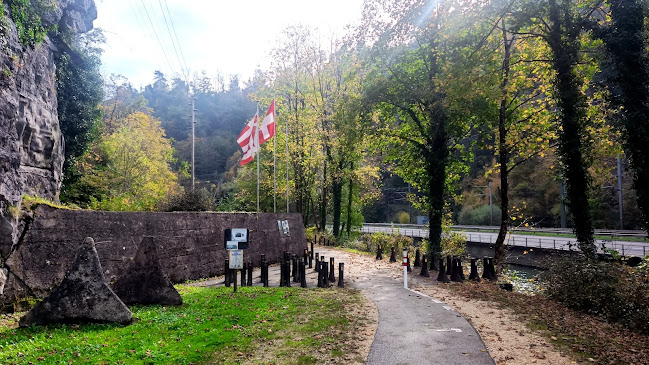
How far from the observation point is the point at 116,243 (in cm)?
1102

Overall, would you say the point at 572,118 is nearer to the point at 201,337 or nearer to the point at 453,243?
the point at 453,243

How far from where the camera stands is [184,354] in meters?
5.72

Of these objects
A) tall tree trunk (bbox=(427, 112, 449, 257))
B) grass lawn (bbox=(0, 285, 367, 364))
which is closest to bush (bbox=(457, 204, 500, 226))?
tall tree trunk (bbox=(427, 112, 449, 257))

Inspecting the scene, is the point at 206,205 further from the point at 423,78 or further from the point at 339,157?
the point at 339,157

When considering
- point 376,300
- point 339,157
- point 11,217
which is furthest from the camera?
point 339,157

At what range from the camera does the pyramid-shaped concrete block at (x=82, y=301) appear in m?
6.71

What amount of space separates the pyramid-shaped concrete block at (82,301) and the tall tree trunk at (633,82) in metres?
11.5

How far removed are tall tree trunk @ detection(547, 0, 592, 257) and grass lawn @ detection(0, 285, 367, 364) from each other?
25.8ft

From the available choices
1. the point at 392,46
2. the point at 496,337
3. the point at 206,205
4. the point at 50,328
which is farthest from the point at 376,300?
the point at 392,46

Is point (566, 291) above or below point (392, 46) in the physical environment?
below

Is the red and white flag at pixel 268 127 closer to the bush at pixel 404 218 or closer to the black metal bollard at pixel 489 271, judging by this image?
the black metal bollard at pixel 489 271

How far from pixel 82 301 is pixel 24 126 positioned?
6.23 metres

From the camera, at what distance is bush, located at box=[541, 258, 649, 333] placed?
25.0 ft

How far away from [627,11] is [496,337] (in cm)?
874
